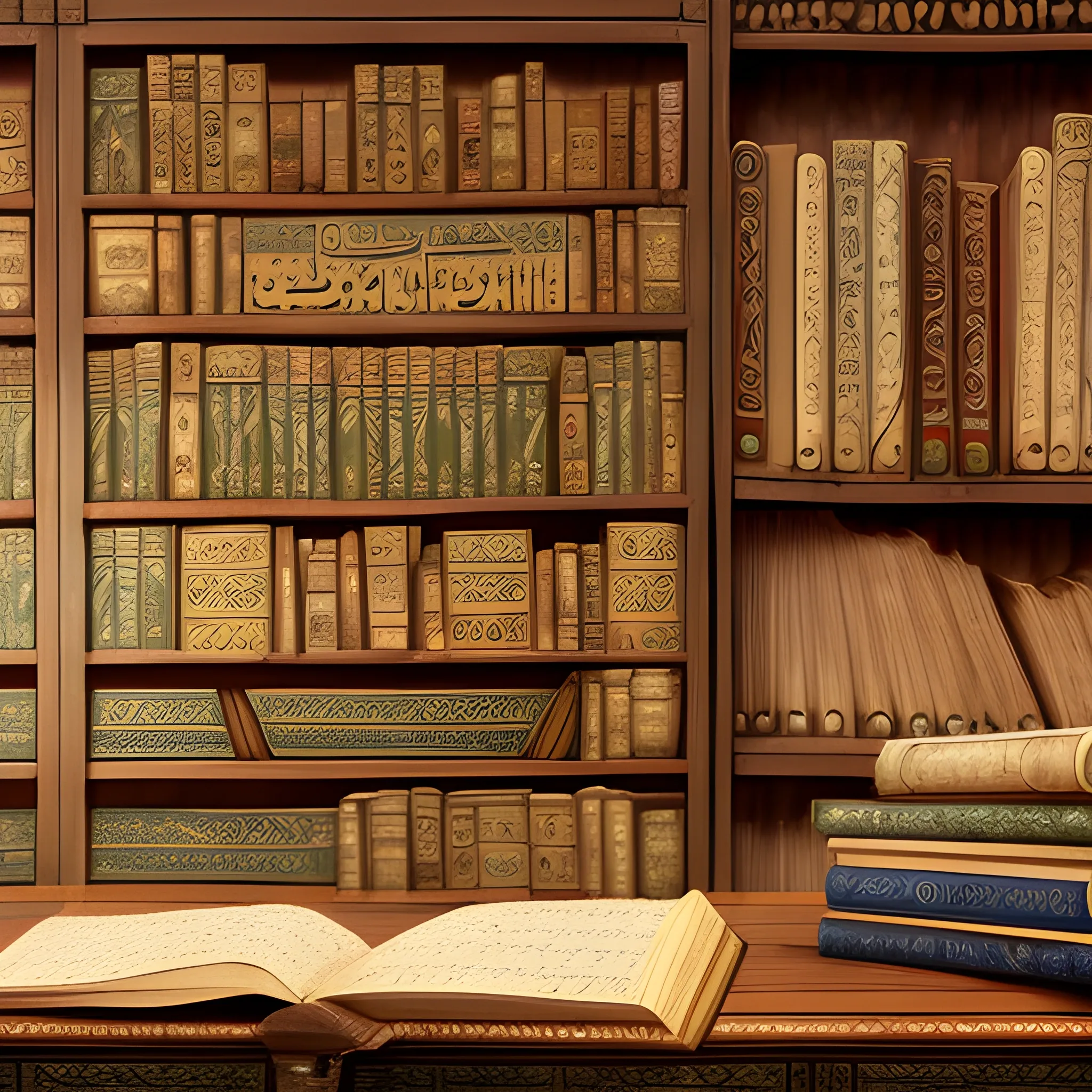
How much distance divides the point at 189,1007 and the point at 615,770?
1.28 m

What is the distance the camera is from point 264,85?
81.0 inches

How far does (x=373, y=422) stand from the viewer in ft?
6.66

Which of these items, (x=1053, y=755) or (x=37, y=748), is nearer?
(x=1053, y=755)

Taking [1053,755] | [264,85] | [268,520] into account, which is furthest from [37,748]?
[1053,755]

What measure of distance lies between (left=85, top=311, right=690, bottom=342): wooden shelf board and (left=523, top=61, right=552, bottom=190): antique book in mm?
259

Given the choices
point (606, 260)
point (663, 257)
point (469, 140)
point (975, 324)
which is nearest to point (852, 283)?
point (975, 324)

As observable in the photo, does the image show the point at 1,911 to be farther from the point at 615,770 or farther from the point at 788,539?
the point at 788,539

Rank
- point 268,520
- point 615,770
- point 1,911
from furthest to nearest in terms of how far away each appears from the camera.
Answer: point 268,520 < point 615,770 < point 1,911

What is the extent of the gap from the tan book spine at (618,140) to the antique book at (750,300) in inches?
7.8

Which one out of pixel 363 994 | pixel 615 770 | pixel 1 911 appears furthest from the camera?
pixel 615 770

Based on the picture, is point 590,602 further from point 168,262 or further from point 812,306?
point 168,262

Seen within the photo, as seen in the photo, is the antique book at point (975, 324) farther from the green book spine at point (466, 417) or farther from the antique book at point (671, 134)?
the green book spine at point (466, 417)

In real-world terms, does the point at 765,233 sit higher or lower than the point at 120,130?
lower

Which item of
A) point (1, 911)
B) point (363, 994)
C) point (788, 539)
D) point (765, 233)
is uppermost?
point (765, 233)
